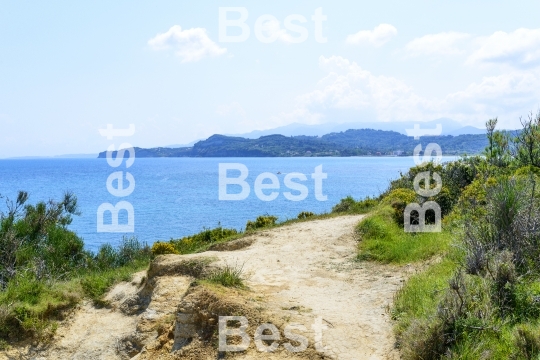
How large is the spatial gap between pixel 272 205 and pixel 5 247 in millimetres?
39390

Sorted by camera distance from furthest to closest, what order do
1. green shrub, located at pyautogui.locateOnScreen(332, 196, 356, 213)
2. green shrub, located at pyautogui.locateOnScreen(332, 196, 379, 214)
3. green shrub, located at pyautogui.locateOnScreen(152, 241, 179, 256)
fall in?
1. green shrub, located at pyautogui.locateOnScreen(332, 196, 356, 213)
2. green shrub, located at pyautogui.locateOnScreen(332, 196, 379, 214)
3. green shrub, located at pyautogui.locateOnScreen(152, 241, 179, 256)

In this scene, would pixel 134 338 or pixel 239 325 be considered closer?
pixel 239 325

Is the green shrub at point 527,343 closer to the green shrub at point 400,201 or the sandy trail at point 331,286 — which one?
the sandy trail at point 331,286

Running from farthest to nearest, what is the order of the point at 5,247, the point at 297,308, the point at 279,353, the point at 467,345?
the point at 5,247, the point at 297,308, the point at 279,353, the point at 467,345

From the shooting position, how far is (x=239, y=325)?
6.94 metres

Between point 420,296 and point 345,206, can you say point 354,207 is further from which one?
point 420,296

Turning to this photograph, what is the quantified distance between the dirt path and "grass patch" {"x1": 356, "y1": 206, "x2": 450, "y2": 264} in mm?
390

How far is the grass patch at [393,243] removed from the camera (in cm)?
1034

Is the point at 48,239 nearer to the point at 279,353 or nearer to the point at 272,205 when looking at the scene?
the point at 279,353

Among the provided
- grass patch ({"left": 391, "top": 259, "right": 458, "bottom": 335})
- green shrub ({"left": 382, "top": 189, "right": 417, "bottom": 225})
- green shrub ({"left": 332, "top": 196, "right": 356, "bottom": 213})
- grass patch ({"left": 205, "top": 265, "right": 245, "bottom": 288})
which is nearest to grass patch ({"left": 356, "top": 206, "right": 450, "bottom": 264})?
green shrub ({"left": 382, "top": 189, "right": 417, "bottom": 225})

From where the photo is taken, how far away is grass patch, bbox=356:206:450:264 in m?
10.3

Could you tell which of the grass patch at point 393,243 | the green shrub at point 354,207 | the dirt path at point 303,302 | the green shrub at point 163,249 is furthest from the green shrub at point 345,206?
the dirt path at point 303,302

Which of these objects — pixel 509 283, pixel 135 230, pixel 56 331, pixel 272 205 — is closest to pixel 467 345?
pixel 509 283

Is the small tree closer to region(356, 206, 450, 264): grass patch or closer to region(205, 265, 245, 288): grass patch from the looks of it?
region(356, 206, 450, 264): grass patch
